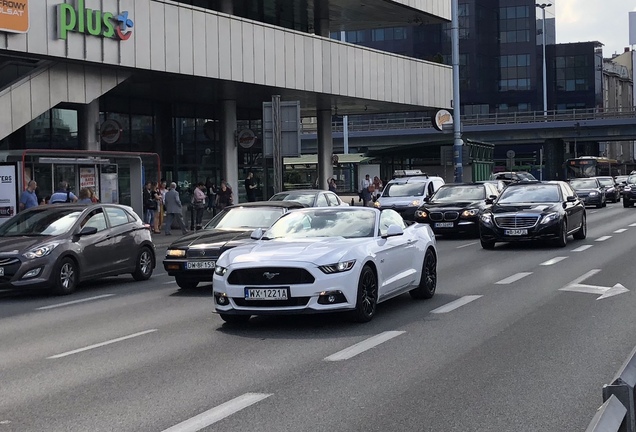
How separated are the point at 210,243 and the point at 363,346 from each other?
627 centimetres

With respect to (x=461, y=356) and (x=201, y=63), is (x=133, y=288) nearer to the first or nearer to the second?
(x=461, y=356)

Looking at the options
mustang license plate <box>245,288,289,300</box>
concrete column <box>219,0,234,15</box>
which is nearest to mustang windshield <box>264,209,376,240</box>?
mustang license plate <box>245,288,289,300</box>

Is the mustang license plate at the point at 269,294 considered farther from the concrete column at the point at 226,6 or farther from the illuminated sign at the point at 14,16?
the concrete column at the point at 226,6

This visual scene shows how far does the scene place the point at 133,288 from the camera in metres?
16.5

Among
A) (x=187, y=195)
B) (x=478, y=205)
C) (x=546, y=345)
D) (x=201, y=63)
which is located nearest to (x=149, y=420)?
(x=546, y=345)

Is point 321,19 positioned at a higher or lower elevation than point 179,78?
higher

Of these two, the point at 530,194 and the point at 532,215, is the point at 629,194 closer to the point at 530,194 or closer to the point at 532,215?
the point at 530,194

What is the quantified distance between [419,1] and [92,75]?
61.9 ft

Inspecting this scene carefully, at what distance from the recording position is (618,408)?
416 cm

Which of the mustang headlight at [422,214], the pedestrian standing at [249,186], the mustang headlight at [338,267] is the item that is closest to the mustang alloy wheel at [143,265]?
the mustang headlight at [338,267]

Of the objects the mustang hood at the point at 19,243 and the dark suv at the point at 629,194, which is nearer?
the mustang hood at the point at 19,243

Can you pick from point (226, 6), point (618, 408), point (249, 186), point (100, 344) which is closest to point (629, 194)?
point (249, 186)

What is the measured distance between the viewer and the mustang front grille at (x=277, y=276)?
10492 mm

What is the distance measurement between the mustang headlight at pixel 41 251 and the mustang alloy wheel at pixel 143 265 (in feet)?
8.23
